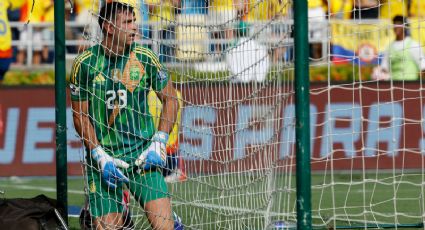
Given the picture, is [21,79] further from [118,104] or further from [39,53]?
[118,104]

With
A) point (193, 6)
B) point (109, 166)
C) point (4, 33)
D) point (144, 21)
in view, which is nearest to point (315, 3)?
point (4, 33)

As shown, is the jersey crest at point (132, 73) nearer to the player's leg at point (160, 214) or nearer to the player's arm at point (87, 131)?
the player's arm at point (87, 131)

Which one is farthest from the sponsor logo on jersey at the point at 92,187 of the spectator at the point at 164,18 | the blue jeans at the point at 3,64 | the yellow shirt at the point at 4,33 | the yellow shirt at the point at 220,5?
the blue jeans at the point at 3,64

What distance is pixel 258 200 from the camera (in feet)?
25.3

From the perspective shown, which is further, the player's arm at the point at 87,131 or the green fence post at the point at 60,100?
the green fence post at the point at 60,100

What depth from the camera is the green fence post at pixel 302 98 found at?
6.24 metres

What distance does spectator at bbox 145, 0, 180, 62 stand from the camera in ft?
25.1

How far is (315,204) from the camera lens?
1130cm

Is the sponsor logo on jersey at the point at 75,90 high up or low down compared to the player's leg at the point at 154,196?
up

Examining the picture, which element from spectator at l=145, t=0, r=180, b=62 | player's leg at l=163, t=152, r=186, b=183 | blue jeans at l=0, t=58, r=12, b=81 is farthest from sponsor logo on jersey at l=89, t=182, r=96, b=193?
blue jeans at l=0, t=58, r=12, b=81

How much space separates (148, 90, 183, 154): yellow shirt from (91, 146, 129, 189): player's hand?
1.26 feet

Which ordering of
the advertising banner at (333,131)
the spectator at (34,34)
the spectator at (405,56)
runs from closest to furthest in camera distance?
the advertising banner at (333,131)
the spectator at (405,56)
the spectator at (34,34)

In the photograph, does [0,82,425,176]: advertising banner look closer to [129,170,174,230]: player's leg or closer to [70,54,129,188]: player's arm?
[129,170,174,230]: player's leg

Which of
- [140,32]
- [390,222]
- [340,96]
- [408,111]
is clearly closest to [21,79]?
[340,96]
